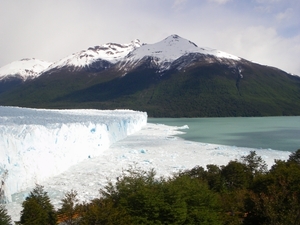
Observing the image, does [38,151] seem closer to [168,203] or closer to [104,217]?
[104,217]

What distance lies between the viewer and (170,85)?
107438 mm

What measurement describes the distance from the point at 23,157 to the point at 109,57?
15122cm

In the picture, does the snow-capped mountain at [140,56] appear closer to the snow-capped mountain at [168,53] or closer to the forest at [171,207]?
the snow-capped mountain at [168,53]

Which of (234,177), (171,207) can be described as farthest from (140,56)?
(171,207)

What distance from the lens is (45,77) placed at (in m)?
138

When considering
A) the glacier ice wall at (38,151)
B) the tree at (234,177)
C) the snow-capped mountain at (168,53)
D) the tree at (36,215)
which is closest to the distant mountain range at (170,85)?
the snow-capped mountain at (168,53)

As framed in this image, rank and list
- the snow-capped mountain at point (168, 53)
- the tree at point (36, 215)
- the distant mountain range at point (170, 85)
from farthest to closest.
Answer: the snow-capped mountain at point (168, 53), the distant mountain range at point (170, 85), the tree at point (36, 215)

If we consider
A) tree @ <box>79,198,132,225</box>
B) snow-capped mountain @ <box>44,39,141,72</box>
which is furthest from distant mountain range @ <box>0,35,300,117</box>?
tree @ <box>79,198,132,225</box>

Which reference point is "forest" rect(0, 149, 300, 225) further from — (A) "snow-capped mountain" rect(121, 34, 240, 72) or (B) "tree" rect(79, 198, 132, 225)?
(A) "snow-capped mountain" rect(121, 34, 240, 72)

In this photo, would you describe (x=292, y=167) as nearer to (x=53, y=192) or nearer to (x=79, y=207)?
(x=79, y=207)

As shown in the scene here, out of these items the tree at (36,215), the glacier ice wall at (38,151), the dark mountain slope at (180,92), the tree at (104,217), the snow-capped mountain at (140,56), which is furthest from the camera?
the snow-capped mountain at (140,56)

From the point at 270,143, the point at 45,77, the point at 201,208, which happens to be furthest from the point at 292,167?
the point at 45,77

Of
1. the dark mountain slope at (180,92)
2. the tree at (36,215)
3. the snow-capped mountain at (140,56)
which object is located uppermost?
the snow-capped mountain at (140,56)

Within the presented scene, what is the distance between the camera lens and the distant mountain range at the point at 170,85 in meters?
87.9
